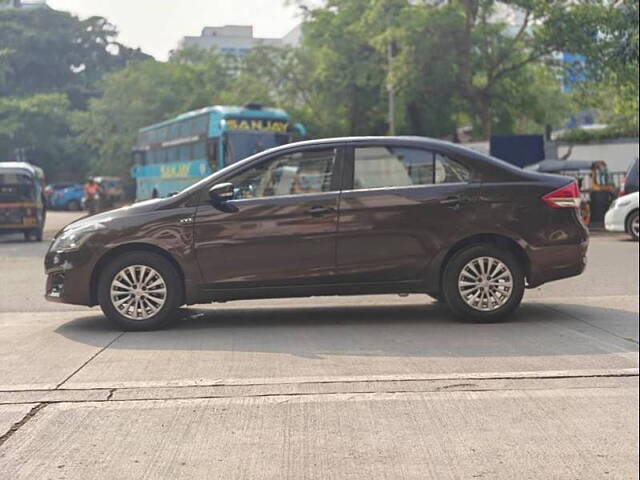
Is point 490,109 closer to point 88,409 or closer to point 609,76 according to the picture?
point 609,76

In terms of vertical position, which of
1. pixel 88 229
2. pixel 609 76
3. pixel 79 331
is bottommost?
pixel 79 331

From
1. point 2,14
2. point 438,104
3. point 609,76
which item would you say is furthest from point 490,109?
point 2,14

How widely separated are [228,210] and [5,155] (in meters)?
12.6

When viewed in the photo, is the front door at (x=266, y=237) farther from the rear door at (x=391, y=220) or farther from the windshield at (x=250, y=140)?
the windshield at (x=250, y=140)

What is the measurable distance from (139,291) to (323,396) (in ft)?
9.01

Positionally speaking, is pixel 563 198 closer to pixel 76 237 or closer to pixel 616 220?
pixel 76 237

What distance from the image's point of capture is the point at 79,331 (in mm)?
7180

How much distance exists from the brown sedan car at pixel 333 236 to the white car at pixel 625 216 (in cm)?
1017

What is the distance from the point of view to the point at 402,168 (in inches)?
288

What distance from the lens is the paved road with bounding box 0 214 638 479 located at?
3.85 m

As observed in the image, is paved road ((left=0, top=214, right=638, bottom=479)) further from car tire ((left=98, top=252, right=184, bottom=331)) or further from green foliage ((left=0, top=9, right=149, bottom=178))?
green foliage ((left=0, top=9, right=149, bottom=178))

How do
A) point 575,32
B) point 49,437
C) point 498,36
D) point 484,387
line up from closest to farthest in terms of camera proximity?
point 49,437, point 484,387, point 575,32, point 498,36

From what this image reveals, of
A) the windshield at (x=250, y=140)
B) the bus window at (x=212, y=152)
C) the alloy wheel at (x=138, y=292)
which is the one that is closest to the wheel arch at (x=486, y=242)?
the alloy wheel at (x=138, y=292)

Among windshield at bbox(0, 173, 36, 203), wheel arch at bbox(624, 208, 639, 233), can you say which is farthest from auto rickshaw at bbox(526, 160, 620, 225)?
windshield at bbox(0, 173, 36, 203)
